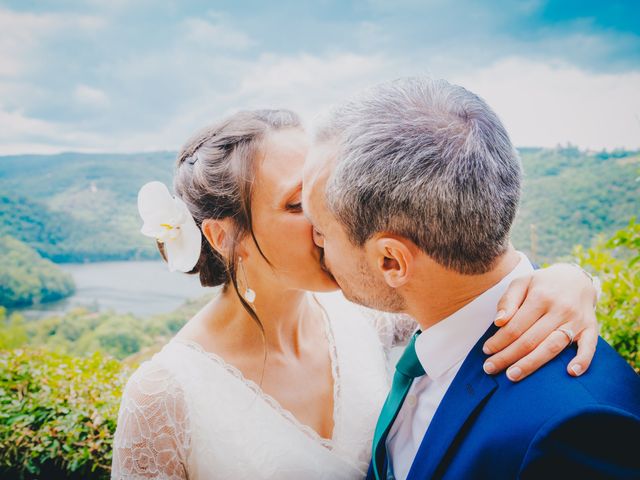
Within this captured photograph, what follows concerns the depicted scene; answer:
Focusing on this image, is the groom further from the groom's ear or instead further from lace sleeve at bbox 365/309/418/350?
lace sleeve at bbox 365/309/418/350

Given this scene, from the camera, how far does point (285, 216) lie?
5.83 ft

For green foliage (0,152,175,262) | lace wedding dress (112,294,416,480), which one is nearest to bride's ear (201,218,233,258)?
lace wedding dress (112,294,416,480)

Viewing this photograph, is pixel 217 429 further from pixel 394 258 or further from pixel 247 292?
pixel 394 258

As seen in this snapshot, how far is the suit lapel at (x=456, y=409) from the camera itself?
3.94ft

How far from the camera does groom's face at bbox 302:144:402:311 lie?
140 cm

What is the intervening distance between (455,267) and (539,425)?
18.1 inches

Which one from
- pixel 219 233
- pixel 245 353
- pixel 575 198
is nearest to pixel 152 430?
pixel 245 353

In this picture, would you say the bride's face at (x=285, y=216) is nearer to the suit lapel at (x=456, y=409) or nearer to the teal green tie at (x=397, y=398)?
the teal green tie at (x=397, y=398)

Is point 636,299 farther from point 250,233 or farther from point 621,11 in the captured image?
point 621,11

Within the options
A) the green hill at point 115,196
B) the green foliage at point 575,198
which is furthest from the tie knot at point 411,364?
the green hill at point 115,196

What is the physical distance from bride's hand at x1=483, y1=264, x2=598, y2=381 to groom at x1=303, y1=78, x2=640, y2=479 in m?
0.03

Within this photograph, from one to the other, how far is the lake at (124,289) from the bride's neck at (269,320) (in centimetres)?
274

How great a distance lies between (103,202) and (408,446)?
5082mm

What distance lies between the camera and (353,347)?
2.26 meters
